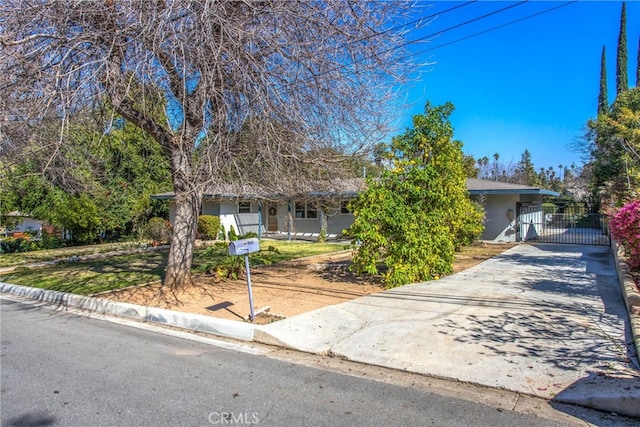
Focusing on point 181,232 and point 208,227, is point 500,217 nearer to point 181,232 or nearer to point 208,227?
point 208,227

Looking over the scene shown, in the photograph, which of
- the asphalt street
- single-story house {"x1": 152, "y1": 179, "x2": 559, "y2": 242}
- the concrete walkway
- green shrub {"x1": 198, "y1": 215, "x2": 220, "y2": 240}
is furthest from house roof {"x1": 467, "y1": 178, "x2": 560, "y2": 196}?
the asphalt street

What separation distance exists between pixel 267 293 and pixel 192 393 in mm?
4906

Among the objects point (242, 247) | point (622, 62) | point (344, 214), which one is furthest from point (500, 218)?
point (622, 62)

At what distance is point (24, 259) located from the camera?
15.9 m

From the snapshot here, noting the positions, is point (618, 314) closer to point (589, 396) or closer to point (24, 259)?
point (589, 396)

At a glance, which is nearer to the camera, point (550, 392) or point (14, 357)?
point (550, 392)

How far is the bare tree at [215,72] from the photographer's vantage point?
663cm

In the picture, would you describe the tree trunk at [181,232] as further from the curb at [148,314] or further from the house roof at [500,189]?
the house roof at [500,189]

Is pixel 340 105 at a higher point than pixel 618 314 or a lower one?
higher

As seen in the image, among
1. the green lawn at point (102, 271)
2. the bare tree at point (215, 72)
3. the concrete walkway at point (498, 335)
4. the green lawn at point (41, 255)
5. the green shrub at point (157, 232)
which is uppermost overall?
the bare tree at point (215, 72)

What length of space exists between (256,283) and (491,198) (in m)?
15.6

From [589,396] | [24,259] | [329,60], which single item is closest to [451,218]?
[329,60]

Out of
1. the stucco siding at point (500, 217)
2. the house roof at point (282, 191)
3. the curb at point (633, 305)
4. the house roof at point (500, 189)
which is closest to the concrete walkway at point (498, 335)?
the curb at point (633, 305)

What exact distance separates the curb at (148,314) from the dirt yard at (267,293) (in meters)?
0.40
